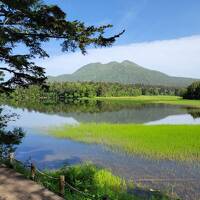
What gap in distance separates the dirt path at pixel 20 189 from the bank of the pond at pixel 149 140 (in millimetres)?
17387

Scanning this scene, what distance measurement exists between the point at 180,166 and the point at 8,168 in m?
15.4

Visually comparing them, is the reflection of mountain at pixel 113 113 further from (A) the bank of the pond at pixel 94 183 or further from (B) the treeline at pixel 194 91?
(B) the treeline at pixel 194 91

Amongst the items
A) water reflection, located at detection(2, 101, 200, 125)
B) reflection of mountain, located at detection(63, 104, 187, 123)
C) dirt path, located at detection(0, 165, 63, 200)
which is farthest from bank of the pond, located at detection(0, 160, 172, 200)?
reflection of mountain, located at detection(63, 104, 187, 123)

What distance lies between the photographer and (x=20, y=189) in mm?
16891

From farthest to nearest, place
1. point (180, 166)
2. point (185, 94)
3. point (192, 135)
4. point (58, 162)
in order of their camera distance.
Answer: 1. point (185, 94)
2. point (192, 135)
3. point (58, 162)
4. point (180, 166)

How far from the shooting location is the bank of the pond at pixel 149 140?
34.3 metres

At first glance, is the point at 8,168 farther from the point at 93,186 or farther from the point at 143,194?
the point at 143,194

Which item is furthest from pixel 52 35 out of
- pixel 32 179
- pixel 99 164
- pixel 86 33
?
pixel 99 164

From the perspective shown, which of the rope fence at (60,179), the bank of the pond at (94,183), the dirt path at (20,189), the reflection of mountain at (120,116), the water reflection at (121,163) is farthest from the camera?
the reflection of mountain at (120,116)

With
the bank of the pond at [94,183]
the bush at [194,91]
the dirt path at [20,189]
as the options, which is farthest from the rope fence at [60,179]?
the bush at [194,91]

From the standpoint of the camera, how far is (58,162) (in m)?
32.3

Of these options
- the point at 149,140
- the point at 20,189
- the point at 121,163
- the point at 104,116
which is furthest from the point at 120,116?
the point at 20,189

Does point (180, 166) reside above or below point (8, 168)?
below

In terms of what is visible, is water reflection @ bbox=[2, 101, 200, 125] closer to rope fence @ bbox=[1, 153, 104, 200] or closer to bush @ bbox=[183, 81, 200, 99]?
rope fence @ bbox=[1, 153, 104, 200]
